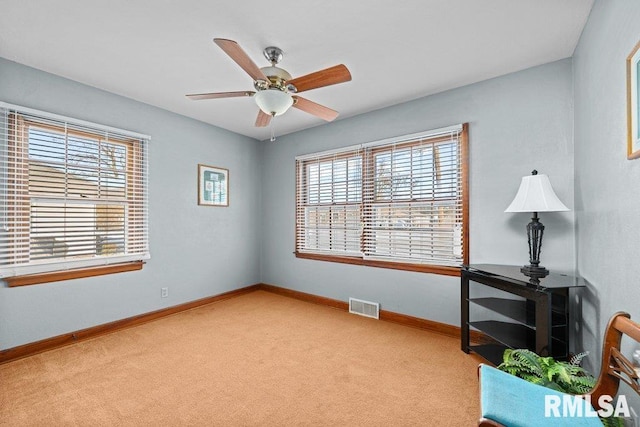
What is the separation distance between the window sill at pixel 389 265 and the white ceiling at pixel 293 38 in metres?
1.88

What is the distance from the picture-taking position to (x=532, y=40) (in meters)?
2.23

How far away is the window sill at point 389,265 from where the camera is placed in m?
3.07

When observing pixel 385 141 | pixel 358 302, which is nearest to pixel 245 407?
pixel 358 302

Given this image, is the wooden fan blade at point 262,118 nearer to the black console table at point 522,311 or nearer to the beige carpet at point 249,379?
the beige carpet at point 249,379

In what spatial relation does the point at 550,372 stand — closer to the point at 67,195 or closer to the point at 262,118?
the point at 262,118

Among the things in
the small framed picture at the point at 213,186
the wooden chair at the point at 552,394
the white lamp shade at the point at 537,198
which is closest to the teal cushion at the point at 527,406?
the wooden chair at the point at 552,394

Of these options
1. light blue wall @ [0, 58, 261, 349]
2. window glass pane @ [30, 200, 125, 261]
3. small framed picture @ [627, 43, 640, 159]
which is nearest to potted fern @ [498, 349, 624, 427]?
small framed picture @ [627, 43, 640, 159]

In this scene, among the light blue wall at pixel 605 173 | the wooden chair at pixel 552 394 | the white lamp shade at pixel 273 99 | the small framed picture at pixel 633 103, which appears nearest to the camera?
the wooden chair at pixel 552 394

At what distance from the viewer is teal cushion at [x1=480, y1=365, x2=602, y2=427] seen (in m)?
1.14

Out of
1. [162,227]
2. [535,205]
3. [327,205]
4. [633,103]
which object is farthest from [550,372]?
[162,227]

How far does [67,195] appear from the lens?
2826 mm

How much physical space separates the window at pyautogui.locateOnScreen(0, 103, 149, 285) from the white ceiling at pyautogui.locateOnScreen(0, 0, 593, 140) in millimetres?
555

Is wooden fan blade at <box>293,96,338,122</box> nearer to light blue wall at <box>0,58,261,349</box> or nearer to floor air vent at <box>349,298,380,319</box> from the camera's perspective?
light blue wall at <box>0,58,261,349</box>

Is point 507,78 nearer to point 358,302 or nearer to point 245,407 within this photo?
point 358,302
